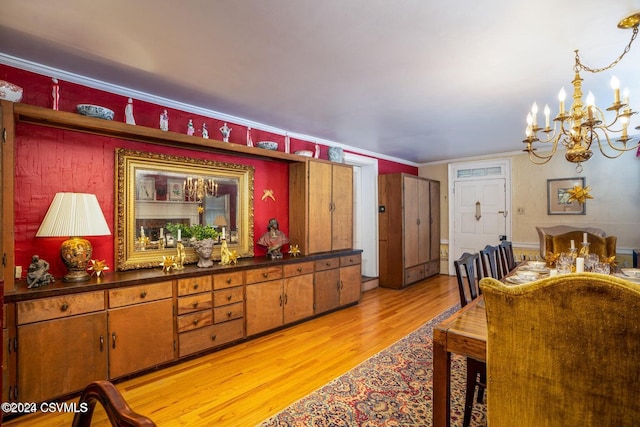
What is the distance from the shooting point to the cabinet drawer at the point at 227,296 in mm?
2873

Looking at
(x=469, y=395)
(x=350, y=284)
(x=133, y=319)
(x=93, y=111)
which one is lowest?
(x=469, y=395)

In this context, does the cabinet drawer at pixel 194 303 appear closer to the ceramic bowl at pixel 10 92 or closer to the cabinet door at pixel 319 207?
the cabinet door at pixel 319 207

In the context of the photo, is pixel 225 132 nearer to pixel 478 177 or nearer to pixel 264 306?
pixel 264 306

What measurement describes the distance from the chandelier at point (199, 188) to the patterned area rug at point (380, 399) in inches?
87.5

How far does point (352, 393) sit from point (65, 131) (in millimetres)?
3070

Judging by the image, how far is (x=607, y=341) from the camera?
91cm

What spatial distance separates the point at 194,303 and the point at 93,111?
1.77 meters

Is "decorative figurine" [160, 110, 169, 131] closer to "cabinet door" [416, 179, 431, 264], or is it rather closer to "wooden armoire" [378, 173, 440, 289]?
"wooden armoire" [378, 173, 440, 289]

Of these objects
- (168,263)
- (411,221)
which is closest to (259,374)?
(168,263)

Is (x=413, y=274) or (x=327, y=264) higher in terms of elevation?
(x=327, y=264)

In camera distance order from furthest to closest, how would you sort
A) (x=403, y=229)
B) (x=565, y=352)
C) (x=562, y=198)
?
(x=403, y=229), (x=562, y=198), (x=565, y=352)

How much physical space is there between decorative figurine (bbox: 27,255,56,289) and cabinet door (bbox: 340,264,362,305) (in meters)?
3.06

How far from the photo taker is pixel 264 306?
10.7ft

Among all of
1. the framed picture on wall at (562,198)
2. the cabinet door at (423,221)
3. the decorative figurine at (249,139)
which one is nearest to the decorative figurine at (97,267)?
the decorative figurine at (249,139)
